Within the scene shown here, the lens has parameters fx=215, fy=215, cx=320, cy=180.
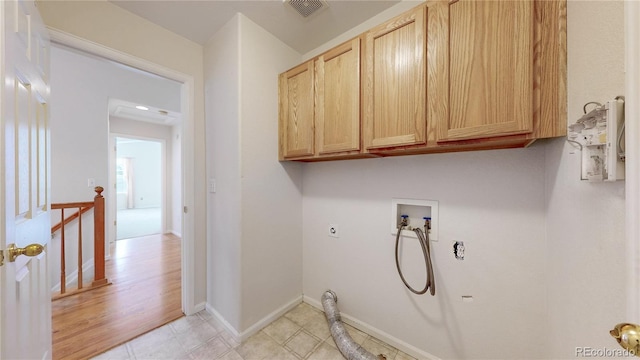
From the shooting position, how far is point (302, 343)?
63.0 inches

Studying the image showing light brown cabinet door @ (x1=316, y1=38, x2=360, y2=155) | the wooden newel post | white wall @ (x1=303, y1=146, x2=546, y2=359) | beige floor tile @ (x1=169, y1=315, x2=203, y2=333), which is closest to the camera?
white wall @ (x1=303, y1=146, x2=546, y2=359)

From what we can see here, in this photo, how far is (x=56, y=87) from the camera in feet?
8.79

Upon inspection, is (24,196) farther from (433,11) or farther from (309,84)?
(433,11)

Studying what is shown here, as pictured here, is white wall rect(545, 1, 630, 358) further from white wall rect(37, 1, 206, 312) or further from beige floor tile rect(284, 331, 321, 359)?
white wall rect(37, 1, 206, 312)

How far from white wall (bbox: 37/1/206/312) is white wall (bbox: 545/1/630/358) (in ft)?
7.75

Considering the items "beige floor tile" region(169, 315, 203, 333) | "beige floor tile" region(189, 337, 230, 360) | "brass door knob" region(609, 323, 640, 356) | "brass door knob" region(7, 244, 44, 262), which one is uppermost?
"brass door knob" region(7, 244, 44, 262)

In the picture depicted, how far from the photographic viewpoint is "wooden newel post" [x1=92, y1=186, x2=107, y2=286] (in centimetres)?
242

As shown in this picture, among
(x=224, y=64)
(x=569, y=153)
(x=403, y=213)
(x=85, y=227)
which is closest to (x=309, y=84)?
(x=224, y=64)

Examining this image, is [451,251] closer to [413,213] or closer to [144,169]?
[413,213]

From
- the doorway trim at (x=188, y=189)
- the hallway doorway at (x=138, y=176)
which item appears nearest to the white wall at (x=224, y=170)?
the doorway trim at (x=188, y=189)

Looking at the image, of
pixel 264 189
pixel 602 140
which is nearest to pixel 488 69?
pixel 602 140

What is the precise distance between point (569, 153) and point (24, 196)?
7.26ft

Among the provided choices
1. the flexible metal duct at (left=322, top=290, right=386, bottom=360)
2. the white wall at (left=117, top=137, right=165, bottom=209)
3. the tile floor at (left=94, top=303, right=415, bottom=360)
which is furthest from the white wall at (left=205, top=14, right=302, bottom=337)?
the white wall at (left=117, top=137, right=165, bottom=209)

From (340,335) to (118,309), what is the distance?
6.83 feet
